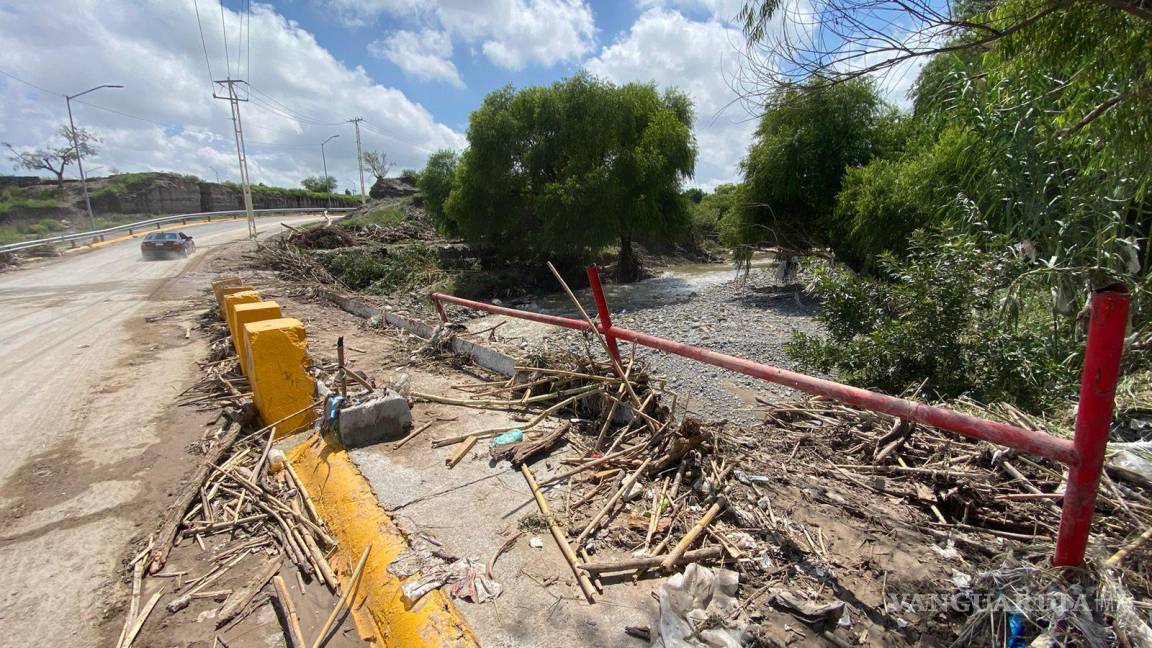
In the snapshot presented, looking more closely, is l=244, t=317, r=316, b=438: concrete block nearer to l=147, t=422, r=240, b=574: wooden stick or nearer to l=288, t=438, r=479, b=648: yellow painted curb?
l=147, t=422, r=240, b=574: wooden stick

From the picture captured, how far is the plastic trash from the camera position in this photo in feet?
12.5

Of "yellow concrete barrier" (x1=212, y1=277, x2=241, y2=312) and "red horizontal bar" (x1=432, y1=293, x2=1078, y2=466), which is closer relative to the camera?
"red horizontal bar" (x1=432, y1=293, x2=1078, y2=466)

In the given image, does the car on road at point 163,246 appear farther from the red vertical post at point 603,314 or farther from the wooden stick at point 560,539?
the wooden stick at point 560,539

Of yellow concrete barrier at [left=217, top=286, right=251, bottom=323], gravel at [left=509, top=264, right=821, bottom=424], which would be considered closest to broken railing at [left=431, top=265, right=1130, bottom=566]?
gravel at [left=509, top=264, right=821, bottom=424]

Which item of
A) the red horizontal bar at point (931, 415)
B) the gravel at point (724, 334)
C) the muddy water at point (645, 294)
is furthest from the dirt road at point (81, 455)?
the muddy water at point (645, 294)

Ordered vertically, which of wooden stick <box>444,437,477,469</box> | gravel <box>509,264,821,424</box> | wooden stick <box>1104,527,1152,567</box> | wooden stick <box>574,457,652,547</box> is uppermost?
wooden stick <box>1104,527,1152,567</box>

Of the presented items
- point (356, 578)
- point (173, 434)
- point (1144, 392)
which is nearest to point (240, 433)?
point (173, 434)

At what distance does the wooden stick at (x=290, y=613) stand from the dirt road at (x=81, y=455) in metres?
0.72

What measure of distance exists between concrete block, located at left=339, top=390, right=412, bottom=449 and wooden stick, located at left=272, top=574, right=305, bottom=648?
1.18 m

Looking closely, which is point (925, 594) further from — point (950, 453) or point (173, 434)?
point (173, 434)

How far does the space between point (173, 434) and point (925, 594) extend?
5.78m

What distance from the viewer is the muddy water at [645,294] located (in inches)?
711

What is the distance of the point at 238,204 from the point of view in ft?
181

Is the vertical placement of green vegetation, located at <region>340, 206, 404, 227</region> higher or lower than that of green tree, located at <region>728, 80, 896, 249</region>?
lower
